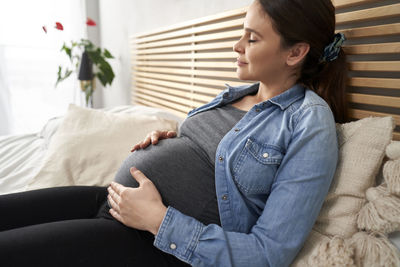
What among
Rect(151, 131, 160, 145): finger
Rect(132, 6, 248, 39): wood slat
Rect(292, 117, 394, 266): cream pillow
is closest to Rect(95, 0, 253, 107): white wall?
Rect(132, 6, 248, 39): wood slat

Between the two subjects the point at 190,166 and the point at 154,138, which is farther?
the point at 154,138

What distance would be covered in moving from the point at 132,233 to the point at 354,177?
23.3 inches

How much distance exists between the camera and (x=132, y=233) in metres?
0.80

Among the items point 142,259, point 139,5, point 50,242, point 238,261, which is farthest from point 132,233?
point 139,5

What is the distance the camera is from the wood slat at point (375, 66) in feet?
2.56

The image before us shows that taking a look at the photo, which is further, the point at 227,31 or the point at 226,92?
the point at 227,31

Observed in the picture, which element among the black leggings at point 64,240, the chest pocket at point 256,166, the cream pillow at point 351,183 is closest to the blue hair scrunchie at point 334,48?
the cream pillow at point 351,183

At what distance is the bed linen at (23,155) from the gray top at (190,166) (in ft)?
2.55

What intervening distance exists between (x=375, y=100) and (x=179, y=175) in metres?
0.61

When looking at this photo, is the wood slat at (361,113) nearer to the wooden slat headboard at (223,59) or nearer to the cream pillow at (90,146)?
the wooden slat headboard at (223,59)

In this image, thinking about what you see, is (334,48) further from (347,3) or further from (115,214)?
(115,214)

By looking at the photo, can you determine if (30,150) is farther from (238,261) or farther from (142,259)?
(238,261)

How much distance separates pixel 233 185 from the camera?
31.5 inches

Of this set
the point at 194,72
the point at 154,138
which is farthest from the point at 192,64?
the point at 154,138
